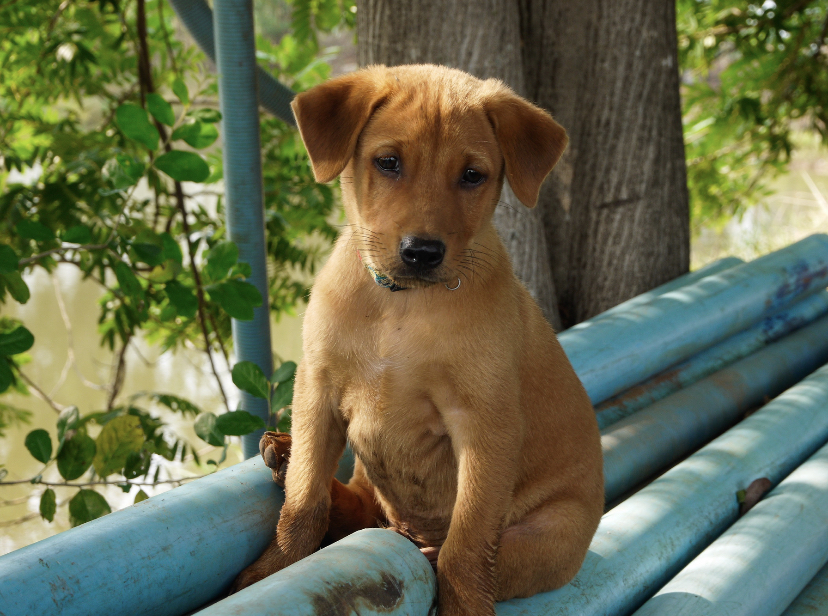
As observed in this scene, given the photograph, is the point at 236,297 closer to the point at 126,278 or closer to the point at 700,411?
the point at 126,278

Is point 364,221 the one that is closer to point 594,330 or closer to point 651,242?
point 594,330

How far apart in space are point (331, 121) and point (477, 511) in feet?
3.63

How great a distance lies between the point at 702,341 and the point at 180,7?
114 inches

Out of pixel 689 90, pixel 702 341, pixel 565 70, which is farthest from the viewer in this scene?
pixel 689 90

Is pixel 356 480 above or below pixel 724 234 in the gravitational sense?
above

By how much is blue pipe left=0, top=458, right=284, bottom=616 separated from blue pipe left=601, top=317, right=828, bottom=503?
136 centimetres

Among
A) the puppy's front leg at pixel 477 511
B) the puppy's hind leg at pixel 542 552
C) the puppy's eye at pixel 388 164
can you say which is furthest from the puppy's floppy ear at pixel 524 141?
the puppy's hind leg at pixel 542 552

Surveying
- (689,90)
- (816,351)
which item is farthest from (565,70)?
(689,90)

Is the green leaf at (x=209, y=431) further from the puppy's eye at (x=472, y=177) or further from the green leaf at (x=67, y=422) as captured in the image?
the puppy's eye at (x=472, y=177)

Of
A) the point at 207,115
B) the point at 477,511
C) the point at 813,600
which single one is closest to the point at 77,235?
the point at 207,115

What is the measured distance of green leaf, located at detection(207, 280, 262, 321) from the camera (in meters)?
2.65

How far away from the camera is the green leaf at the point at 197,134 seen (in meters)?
2.64

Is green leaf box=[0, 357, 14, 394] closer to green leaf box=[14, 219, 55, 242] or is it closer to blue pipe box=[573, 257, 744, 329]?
green leaf box=[14, 219, 55, 242]

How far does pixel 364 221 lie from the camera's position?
80.8 inches
